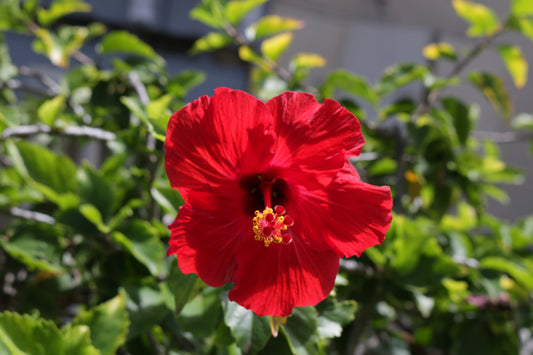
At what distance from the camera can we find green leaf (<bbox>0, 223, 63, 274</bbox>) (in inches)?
24.3

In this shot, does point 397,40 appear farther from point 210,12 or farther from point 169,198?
point 169,198

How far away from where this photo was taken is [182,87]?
926 mm

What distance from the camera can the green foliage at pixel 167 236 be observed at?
0.44 metres

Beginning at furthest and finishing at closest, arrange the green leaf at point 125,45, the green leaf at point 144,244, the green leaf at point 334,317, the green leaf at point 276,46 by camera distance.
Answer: the green leaf at point 276,46 → the green leaf at point 125,45 → the green leaf at point 144,244 → the green leaf at point 334,317

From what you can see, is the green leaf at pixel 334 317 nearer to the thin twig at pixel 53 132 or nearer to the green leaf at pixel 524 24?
the thin twig at pixel 53 132

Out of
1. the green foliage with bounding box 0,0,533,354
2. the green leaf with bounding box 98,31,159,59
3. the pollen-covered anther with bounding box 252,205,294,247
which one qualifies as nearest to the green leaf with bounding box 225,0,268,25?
the green foliage with bounding box 0,0,533,354

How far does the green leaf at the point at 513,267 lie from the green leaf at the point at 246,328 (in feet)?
1.68

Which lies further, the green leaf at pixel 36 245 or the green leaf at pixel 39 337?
the green leaf at pixel 36 245

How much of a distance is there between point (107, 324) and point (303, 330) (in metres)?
0.21

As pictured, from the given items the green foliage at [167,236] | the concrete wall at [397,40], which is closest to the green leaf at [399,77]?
the green foliage at [167,236]

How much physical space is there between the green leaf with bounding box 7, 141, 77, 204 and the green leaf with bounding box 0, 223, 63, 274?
5 centimetres

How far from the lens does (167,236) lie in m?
0.68

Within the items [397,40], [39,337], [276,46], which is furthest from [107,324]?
[397,40]

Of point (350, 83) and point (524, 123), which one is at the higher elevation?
point (350, 83)
